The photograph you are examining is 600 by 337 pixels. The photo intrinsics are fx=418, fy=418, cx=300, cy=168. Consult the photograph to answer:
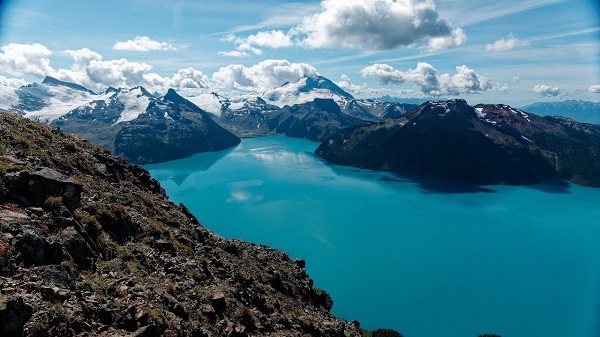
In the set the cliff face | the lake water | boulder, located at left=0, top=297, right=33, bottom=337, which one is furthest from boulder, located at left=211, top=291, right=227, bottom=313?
the lake water

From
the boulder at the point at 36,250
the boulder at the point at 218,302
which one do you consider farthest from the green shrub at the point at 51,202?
the boulder at the point at 218,302

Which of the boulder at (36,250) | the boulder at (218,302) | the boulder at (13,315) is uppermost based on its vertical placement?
the boulder at (36,250)

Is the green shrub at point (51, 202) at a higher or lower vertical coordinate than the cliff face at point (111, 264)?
higher

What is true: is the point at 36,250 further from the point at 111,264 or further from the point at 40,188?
the point at 40,188

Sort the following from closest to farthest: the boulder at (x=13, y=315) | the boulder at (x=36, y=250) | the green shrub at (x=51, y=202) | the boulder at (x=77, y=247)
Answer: the boulder at (x=13, y=315) < the boulder at (x=36, y=250) < the boulder at (x=77, y=247) < the green shrub at (x=51, y=202)

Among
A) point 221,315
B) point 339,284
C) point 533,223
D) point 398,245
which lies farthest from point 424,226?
point 221,315

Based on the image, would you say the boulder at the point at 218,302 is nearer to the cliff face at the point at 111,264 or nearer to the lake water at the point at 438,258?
the cliff face at the point at 111,264

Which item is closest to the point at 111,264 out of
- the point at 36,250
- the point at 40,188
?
the point at 36,250
